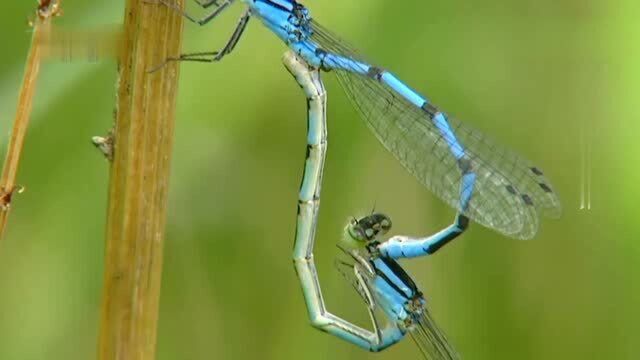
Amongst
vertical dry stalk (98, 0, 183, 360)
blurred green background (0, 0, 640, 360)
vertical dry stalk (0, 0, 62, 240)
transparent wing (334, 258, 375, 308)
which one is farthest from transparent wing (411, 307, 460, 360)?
vertical dry stalk (0, 0, 62, 240)

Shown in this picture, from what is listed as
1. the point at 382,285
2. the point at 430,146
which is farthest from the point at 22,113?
the point at 430,146

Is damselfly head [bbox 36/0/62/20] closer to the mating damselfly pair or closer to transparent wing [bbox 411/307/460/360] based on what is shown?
the mating damselfly pair

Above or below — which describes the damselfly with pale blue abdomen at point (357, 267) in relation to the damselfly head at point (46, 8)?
below

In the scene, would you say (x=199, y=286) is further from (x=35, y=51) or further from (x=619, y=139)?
(x=619, y=139)

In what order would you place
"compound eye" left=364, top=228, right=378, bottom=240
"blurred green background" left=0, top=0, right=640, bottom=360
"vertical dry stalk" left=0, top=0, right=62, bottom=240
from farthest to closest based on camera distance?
"blurred green background" left=0, top=0, right=640, bottom=360
"compound eye" left=364, top=228, right=378, bottom=240
"vertical dry stalk" left=0, top=0, right=62, bottom=240

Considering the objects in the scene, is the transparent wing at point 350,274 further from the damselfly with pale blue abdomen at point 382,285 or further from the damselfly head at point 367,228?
the damselfly head at point 367,228

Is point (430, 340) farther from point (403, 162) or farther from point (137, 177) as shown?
point (137, 177)

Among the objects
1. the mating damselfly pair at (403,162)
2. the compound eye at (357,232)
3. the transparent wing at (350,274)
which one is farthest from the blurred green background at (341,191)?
the compound eye at (357,232)

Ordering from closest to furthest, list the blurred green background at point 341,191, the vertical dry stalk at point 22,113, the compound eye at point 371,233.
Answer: the vertical dry stalk at point 22,113, the compound eye at point 371,233, the blurred green background at point 341,191
